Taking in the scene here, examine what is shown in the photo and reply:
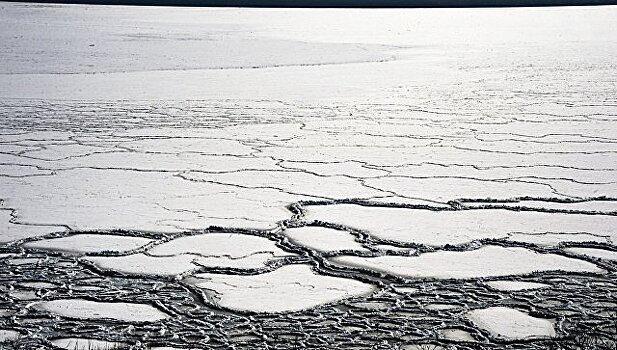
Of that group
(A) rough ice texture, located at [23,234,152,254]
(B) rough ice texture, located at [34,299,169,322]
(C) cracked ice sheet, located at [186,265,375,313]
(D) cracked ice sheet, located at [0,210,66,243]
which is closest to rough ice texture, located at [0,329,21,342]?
(B) rough ice texture, located at [34,299,169,322]

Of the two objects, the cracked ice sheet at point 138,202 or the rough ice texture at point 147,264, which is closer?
the rough ice texture at point 147,264

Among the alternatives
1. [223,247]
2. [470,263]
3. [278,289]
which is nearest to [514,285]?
[470,263]

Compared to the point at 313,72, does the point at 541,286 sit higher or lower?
higher

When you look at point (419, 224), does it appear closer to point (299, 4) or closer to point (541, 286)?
point (541, 286)

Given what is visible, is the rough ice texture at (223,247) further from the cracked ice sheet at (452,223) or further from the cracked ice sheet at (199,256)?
the cracked ice sheet at (452,223)

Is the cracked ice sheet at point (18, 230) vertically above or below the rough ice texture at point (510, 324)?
below

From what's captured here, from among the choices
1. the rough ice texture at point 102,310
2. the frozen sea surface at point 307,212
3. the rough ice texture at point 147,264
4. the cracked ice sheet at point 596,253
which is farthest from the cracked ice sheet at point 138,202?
the cracked ice sheet at point 596,253

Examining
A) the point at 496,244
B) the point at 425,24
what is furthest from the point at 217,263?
the point at 425,24

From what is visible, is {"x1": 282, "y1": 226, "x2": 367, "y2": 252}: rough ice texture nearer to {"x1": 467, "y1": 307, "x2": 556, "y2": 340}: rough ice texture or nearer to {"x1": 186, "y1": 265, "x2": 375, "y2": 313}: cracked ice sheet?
{"x1": 186, "y1": 265, "x2": 375, "y2": 313}: cracked ice sheet
